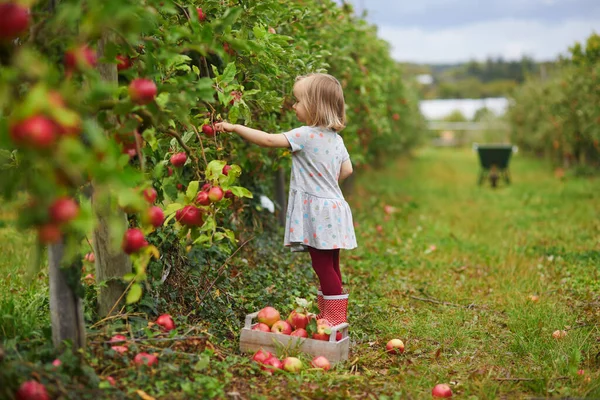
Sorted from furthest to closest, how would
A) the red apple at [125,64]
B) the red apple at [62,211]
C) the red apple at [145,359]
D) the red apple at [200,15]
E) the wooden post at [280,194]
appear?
the wooden post at [280,194]
the red apple at [200,15]
the red apple at [125,64]
the red apple at [145,359]
the red apple at [62,211]

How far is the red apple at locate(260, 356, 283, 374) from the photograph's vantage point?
116 inches

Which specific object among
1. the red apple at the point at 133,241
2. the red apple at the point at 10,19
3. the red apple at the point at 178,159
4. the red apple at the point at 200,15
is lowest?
the red apple at the point at 133,241

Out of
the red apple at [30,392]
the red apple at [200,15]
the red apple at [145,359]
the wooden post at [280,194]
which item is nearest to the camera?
the red apple at [30,392]

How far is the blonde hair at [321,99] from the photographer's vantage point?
135 inches

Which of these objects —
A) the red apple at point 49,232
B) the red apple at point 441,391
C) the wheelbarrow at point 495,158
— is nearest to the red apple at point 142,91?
the red apple at point 49,232

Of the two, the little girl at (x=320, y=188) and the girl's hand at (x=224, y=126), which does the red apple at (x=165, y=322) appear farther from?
the girl's hand at (x=224, y=126)

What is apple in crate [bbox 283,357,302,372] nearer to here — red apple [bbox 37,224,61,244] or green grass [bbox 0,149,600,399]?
green grass [bbox 0,149,600,399]

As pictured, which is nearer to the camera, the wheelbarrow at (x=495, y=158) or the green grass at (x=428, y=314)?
the green grass at (x=428, y=314)

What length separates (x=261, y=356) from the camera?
3035 mm

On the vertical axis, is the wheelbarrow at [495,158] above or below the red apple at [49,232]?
below

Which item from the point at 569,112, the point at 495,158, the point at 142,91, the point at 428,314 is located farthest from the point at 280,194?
the point at 569,112

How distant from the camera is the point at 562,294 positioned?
469 centimetres

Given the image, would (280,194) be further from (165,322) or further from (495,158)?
(495,158)

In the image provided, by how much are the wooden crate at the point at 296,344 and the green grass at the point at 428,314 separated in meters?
0.07
